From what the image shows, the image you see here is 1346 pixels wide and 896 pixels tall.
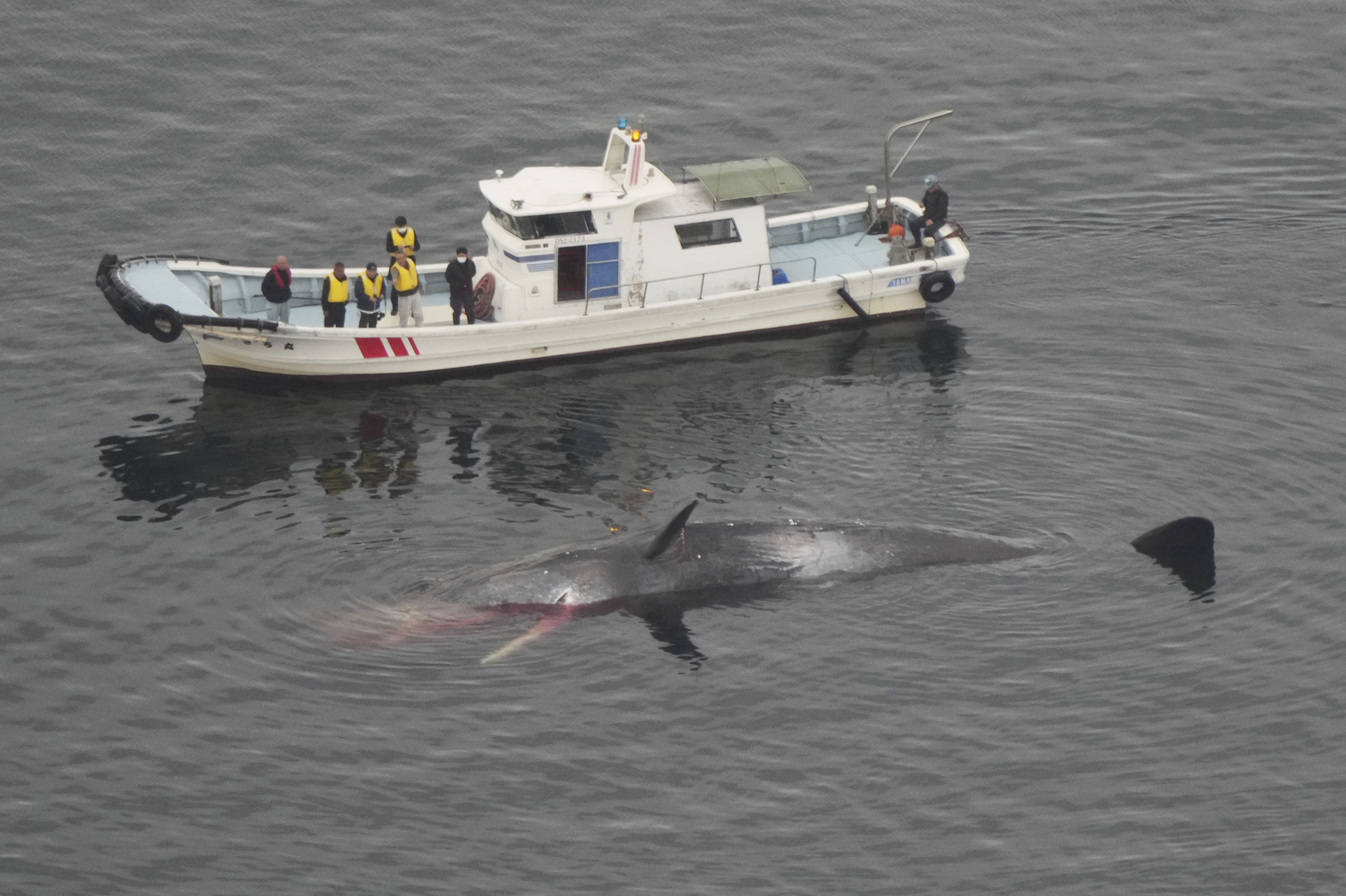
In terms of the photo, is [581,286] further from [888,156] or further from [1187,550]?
[1187,550]

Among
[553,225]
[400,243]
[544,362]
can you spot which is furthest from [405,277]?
[544,362]

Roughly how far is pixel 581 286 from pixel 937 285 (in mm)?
8707

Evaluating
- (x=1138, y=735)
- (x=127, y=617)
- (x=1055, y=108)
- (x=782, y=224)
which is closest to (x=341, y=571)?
(x=127, y=617)

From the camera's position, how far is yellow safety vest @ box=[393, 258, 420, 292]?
133 ft

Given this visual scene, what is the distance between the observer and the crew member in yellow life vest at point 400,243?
4106cm

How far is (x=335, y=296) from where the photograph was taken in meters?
40.5

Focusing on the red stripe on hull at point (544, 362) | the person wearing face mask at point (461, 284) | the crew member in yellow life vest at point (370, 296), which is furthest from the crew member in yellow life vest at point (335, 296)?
the person wearing face mask at point (461, 284)

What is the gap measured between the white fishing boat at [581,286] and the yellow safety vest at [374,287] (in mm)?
805

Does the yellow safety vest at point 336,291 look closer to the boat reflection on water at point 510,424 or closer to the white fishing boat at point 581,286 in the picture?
the white fishing boat at point 581,286

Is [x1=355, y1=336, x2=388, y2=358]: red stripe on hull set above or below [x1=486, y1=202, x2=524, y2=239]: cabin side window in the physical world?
below

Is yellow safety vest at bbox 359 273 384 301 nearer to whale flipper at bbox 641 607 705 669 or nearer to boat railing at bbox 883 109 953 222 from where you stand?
boat railing at bbox 883 109 953 222

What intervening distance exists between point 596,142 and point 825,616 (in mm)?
24607

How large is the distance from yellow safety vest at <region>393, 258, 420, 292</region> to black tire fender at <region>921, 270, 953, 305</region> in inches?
482

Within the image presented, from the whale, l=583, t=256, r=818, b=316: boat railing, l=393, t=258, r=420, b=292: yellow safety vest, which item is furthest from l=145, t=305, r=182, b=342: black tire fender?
the whale
